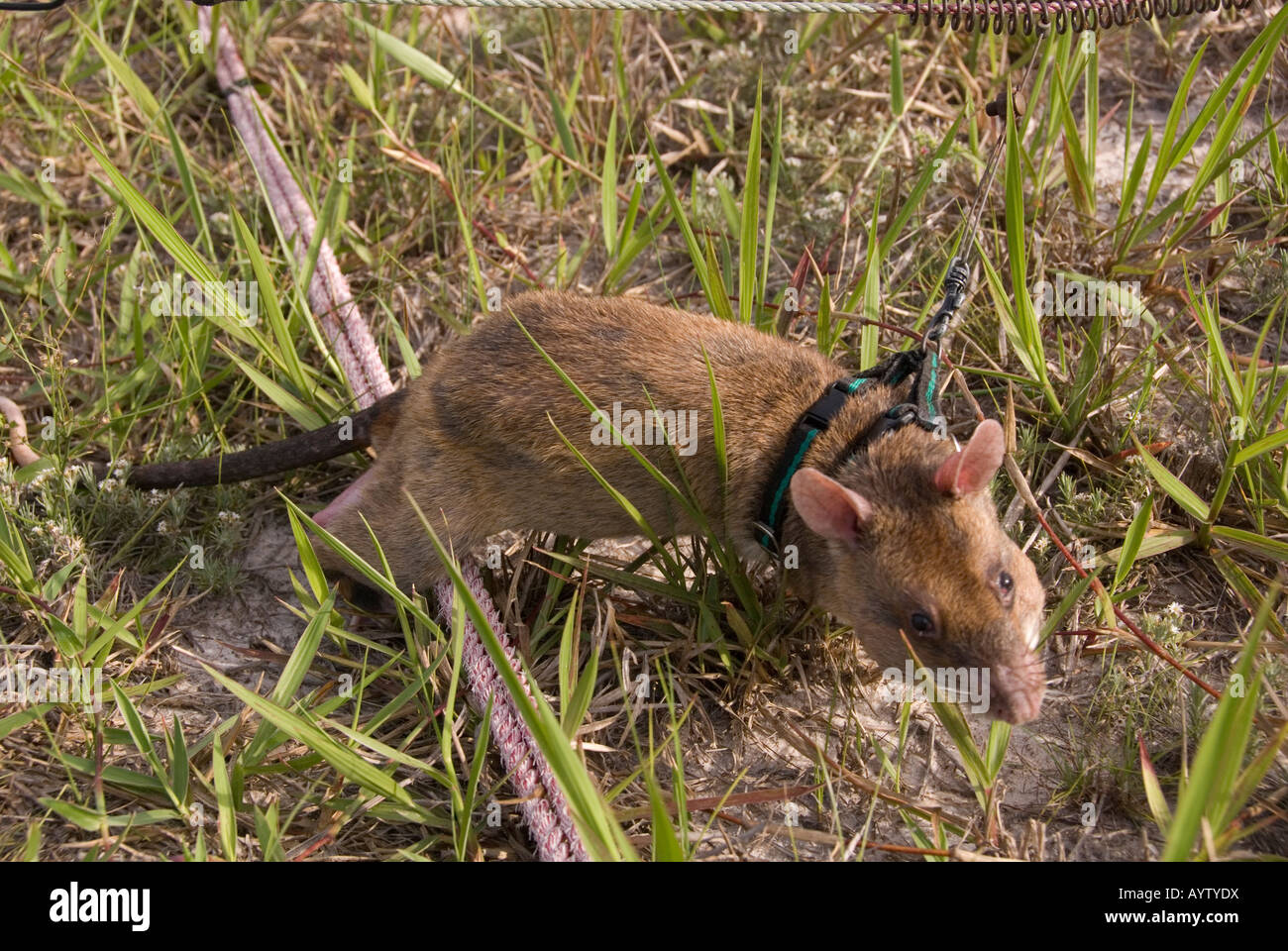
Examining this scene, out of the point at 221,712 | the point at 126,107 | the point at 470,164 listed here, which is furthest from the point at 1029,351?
the point at 126,107

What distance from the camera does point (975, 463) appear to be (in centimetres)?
339

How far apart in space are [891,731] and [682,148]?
9.94ft

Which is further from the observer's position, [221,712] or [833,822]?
[221,712]

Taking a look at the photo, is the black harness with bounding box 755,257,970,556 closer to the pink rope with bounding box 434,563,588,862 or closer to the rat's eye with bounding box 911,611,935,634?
the rat's eye with bounding box 911,611,935,634

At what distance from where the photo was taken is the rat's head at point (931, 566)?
327 cm

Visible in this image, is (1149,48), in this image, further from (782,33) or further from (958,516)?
(958,516)

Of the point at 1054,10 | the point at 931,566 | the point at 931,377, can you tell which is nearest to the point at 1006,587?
the point at 931,566

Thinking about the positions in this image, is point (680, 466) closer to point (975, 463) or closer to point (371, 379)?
point (975, 463)

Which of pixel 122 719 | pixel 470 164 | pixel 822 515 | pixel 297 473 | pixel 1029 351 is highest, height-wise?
pixel 470 164

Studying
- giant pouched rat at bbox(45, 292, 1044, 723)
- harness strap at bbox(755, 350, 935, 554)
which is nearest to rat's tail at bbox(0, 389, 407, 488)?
giant pouched rat at bbox(45, 292, 1044, 723)

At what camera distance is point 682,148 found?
5535 mm

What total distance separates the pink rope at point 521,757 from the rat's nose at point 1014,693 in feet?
3.96

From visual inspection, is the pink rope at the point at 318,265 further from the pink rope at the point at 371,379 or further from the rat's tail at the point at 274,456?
the rat's tail at the point at 274,456

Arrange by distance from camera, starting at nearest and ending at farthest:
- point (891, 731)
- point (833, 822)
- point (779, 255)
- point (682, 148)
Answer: point (833, 822) < point (891, 731) < point (779, 255) < point (682, 148)
